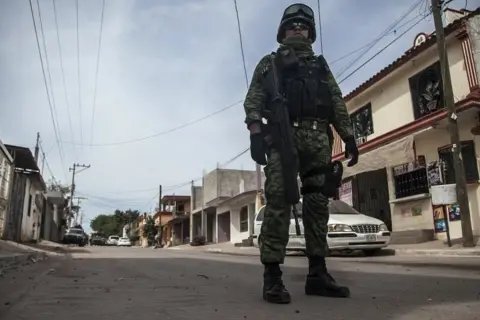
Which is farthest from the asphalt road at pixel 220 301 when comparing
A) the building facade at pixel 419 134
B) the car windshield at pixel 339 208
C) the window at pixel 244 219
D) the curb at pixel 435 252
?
the window at pixel 244 219

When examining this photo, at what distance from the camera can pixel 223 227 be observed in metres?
33.9

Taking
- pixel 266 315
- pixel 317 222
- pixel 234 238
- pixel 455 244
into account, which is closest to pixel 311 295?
pixel 317 222

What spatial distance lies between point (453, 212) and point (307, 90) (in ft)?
34.8

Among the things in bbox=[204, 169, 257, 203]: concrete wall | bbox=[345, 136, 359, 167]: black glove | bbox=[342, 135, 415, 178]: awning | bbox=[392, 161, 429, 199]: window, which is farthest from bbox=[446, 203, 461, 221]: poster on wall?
bbox=[204, 169, 257, 203]: concrete wall

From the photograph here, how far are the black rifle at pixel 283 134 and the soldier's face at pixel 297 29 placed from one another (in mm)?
373

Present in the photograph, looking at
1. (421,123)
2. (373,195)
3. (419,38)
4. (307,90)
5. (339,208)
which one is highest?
(419,38)

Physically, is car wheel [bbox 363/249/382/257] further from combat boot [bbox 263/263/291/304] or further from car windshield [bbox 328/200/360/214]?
combat boot [bbox 263/263/291/304]

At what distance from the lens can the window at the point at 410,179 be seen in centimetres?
1341

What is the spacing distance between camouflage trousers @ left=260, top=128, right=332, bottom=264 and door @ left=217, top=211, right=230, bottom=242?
30316 mm

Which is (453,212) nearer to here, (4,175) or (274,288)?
(274,288)

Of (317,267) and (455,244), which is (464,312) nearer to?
(317,267)

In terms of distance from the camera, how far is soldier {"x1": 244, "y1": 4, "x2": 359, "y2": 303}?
2.96m

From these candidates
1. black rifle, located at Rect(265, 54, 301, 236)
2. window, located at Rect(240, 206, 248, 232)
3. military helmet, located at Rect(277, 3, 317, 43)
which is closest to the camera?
black rifle, located at Rect(265, 54, 301, 236)

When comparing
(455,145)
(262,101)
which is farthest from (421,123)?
(262,101)
